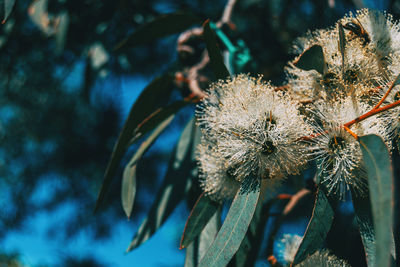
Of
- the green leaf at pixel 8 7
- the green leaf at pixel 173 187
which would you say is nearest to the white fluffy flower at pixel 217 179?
the green leaf at pixel 173 187

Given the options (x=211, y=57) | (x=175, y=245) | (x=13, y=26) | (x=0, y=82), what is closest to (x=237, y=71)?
(x=211, y=57)

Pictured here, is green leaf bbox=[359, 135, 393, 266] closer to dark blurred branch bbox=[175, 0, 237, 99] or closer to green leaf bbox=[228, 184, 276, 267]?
green leaf bbox=[228, 184, 276, 267]

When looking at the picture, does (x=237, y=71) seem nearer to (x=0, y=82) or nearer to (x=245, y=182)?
(x=245, y=182)

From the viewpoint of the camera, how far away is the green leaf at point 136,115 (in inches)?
39.3

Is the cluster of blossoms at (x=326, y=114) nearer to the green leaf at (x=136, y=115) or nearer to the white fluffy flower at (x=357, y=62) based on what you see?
the white fluffy flower at (x=357, y=62)

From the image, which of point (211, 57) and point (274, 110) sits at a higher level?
point (211, 57)

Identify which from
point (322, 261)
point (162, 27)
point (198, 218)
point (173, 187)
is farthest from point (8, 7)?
point (322, 261)

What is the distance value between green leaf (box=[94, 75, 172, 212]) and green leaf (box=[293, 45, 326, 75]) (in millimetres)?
553

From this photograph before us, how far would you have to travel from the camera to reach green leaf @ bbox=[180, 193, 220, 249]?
0.82 m

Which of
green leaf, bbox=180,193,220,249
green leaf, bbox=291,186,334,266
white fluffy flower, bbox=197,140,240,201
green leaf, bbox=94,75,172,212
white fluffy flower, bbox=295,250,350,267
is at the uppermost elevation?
green leaf, bbox=94,75,172,212

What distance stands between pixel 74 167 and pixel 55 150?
0.53 ft

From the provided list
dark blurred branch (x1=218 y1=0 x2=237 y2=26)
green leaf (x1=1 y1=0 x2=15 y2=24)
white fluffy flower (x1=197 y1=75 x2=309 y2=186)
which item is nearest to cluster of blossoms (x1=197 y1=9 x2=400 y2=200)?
white fluffy flower (x1=197 y1=75 x2=309 y2=186)

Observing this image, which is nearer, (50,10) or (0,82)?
(50,10)

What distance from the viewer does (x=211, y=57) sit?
0.85 m
